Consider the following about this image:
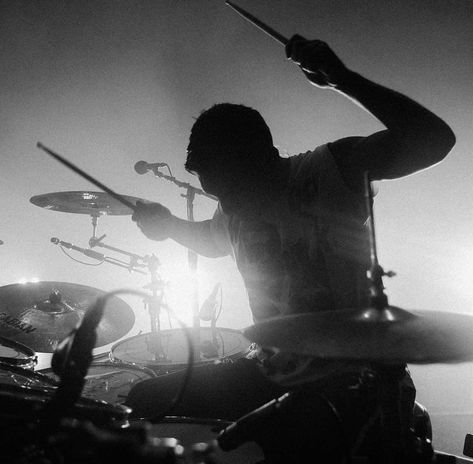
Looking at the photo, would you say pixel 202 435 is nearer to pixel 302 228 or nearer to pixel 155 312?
pixel 302 228

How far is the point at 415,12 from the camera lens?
9.91 ft

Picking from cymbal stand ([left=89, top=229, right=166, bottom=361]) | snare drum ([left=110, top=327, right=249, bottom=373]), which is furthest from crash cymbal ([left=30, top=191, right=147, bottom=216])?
snare drum ([left=110, top=327, right=249, bottom=373])

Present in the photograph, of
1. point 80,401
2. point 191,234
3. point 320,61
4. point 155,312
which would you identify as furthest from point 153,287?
point 320,61

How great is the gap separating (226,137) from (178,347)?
199 centimetres

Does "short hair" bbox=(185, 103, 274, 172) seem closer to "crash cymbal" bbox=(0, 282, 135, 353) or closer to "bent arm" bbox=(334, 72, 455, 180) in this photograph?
"bent arm" bbox=(334, 72, 455, 180)

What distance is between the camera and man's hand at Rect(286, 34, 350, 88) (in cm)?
93

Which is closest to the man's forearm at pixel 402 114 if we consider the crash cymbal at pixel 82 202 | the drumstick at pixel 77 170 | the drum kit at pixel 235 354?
the drum kit at pixel 235 354

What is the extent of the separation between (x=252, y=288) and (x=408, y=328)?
76 centimetres

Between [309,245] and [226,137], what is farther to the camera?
[226,137]

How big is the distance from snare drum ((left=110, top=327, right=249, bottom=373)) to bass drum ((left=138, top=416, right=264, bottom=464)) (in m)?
1.21

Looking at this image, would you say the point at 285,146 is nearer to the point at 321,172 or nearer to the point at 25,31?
the point at 321,172

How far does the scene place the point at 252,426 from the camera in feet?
2.25

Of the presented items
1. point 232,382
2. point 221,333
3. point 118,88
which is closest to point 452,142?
point 232,382

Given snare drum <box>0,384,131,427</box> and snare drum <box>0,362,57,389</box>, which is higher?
snare drum <box>0,384,131,427</box>
